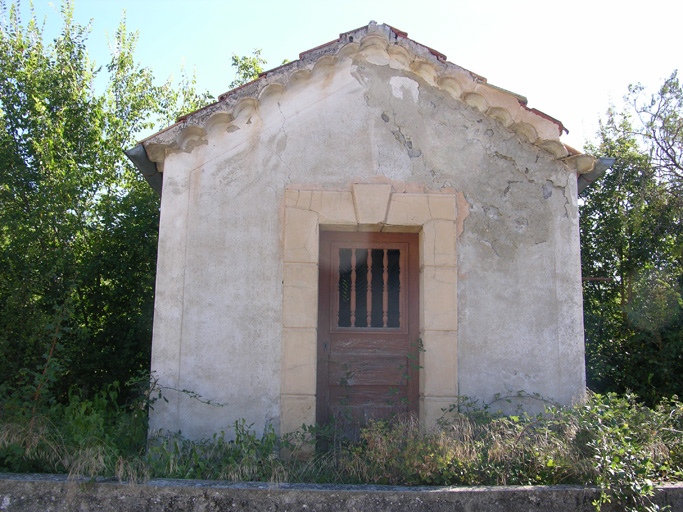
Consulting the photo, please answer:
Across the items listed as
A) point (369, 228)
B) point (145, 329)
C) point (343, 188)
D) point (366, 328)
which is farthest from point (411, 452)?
point (145, 329)

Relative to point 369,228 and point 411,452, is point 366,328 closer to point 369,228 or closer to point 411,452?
point 369,228

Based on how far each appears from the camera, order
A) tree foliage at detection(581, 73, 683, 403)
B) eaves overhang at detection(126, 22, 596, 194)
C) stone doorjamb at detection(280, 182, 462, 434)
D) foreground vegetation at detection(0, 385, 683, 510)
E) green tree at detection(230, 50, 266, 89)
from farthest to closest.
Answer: green tree at detection(230, 50, 266, 89)
tree foliage at detection(581, 73, 683, 403)
eaves overhang at detection(126, 22, 596, 194)
stone doorjamb at detection(280, 182, 462, 434)
foreground vegetation at detection(0, 385, 683, 510)

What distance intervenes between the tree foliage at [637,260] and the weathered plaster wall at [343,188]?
1964 mm

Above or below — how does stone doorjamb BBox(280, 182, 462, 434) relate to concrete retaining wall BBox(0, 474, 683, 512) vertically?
above

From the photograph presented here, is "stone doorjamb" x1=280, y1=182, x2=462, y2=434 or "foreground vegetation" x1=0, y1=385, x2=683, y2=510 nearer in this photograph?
"foreground vegetation" x1=0, y1=385, x2=683, y2=510

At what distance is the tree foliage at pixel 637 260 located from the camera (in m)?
6.76

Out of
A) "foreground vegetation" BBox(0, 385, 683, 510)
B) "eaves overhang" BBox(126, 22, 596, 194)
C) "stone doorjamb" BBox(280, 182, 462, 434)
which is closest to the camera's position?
"foreground vegetation" BBox(0, 385, 683, 510)

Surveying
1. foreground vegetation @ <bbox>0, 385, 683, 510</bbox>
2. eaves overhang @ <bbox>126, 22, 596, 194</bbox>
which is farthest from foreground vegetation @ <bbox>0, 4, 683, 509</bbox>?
eaves overhang @ <bbox>126, 22, 596, 194</bbox>

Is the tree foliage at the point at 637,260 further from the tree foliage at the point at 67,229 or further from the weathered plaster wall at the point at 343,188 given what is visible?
the tree foliage at the point at 67,229

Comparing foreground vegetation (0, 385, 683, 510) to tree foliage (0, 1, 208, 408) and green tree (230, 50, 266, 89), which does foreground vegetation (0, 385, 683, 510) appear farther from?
green tree (230, 50, 266, 89)

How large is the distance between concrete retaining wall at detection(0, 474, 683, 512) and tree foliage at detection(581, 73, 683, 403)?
3471 mm

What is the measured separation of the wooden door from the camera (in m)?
5.34

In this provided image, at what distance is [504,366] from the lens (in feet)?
17.0

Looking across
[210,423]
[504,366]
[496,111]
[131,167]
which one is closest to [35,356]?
[210,423]
